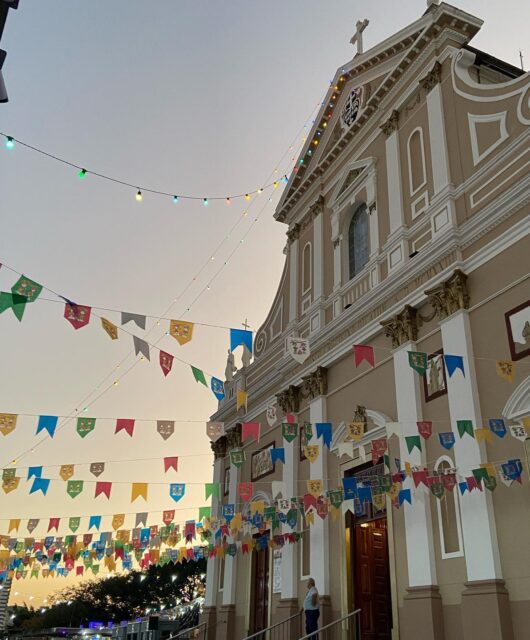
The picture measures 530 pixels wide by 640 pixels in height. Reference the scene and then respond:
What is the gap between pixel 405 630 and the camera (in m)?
9.80

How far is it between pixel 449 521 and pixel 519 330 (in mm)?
3285

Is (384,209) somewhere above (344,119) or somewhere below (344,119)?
below

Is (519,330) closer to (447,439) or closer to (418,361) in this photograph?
(418,361)

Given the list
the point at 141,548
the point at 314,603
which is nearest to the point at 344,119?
the point at 314,603

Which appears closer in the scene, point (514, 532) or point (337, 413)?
point (514, 532)

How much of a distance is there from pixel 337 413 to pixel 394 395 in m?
2.20

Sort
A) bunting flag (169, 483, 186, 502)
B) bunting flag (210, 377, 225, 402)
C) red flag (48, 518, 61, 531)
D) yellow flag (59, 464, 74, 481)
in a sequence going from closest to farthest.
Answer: bunting flag (210, 377, 225, 402) → yellow flag (59, 464, 74, 481) → bunting flag (169, 483, 186, 502) → red flag (48, 518, 61, 531)

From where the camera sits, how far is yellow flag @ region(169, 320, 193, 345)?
1038cm

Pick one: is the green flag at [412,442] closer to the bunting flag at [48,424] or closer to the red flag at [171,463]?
the red flag at [171,463]

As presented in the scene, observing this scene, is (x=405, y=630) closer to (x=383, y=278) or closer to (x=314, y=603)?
(x=314, y=603)

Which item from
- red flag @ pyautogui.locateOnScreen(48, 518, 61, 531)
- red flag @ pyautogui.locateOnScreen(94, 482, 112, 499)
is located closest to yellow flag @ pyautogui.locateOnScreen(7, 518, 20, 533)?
red flag @ pyautogui.locateOnScreen(48, 518, 61, 531)

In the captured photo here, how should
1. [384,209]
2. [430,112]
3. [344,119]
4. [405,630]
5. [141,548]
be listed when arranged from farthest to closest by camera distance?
[141,548] < [344,119] < [384,209] < [430,112] < [405,630]

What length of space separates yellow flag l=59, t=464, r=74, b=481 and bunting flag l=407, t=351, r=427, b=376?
7.84 meters

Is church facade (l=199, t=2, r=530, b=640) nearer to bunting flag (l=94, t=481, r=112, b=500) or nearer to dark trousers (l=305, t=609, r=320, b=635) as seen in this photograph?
dark trousers (l=305, t=609, r=320, b=635)
